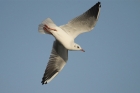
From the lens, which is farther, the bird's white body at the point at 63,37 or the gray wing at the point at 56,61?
the gray wing at the point at 56,61

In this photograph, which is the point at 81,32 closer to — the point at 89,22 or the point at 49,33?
the point at 89,22

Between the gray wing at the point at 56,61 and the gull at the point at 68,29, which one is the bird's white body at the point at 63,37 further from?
the gray wing at the point at 56,61

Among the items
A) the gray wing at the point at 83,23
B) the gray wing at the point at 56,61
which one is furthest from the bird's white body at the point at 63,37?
the gray wing at the point at 56,61

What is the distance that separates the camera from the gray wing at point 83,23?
8.73 m

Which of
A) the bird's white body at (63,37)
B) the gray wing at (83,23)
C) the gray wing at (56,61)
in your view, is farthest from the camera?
the gray wing at (56,61)

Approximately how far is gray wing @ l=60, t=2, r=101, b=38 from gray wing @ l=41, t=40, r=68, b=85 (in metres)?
0.77

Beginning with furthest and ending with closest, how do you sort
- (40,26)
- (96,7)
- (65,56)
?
(65,56) < (40,26) < (96,7)

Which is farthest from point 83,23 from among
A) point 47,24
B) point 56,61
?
point 56,61

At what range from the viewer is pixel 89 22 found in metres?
9.00

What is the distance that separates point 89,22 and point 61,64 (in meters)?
1.97

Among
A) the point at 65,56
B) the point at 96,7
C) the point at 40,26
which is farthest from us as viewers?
the point at 65,56

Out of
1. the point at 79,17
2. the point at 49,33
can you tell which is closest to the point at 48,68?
the point at 49,33

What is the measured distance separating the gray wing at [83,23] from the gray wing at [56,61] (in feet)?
2.53

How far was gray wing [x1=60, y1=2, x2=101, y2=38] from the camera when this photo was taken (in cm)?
873
